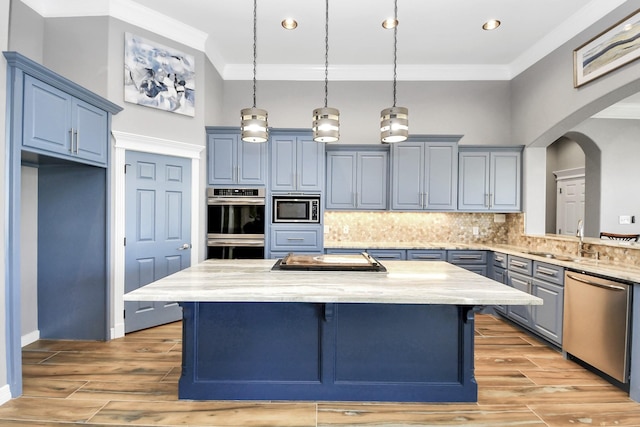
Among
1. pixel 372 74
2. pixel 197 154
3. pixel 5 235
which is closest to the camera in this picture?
pixel 5 235

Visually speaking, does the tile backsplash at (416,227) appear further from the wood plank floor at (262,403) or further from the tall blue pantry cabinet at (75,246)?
the tall blue pantry cabinet at (75,246)

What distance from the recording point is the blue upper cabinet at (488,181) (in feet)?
15.1

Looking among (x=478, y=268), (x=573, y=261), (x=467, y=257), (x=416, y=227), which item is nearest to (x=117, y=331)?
(x=416, y=227)

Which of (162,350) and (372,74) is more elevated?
(372,74)

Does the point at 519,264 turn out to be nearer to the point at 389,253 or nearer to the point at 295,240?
the point at 389,253

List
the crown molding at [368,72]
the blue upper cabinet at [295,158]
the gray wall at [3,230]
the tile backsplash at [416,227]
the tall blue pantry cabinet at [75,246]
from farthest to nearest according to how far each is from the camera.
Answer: the tile backsplash at [416,227] → the crown molding at [368,72] → the blue upper cabinet at [295,158] → the tall blue pantry cabinet at [75,246] → the gray wall at [3,230]

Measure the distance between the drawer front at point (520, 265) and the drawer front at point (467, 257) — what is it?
423 millimetres

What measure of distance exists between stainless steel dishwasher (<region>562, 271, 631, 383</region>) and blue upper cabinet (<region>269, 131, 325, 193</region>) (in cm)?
290

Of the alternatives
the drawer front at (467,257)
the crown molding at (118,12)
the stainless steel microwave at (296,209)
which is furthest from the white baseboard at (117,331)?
the drawer front at (467,257)

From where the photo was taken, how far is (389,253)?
4.39 meters

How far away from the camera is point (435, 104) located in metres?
4.89

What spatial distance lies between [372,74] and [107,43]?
3.34m

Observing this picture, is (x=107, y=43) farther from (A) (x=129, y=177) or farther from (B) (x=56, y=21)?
(A) (x=129, y=177)

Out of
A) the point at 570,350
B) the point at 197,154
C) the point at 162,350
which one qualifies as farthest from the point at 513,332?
the point at 197,154
